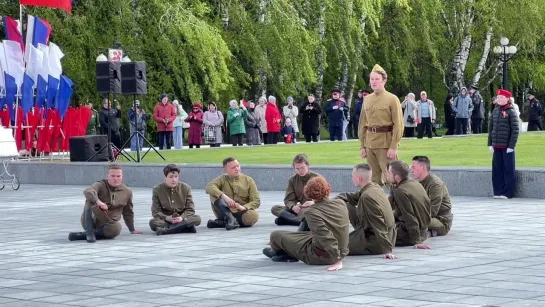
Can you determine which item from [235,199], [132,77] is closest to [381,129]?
[235,199]

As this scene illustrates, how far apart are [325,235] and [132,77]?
17208mm

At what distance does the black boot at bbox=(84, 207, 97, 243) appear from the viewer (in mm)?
15789

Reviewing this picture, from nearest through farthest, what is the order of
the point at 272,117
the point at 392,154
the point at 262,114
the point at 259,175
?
1. the point at 392,154
2. the point at 259,175
3. the point at 272,117
4. the point at 262,114

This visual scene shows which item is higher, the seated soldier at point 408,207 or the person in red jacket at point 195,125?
the person in red jacket at point 195,125

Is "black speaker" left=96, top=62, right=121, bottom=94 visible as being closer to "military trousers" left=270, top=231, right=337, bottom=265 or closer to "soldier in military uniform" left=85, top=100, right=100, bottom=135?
"soldier in military uniform" left=85, top=100, right=100, bottom=135

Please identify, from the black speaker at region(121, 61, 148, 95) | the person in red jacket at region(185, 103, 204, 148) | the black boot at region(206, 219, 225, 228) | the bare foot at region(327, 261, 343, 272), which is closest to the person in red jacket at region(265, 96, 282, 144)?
the person in red jacket at region(185, 103, 204, 148)

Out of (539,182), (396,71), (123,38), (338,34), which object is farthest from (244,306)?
(396,71)

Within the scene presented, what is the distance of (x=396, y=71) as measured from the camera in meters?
53.0

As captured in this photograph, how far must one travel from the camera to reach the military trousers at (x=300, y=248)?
1259 cm

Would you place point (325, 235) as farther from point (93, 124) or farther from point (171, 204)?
point (93, 124)

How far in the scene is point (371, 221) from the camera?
13.1 metres

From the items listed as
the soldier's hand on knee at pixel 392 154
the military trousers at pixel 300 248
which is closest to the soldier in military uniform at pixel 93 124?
the soldier's hand on knee at pixel 392 154

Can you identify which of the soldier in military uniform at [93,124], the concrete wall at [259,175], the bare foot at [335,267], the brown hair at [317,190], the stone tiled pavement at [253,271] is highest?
the soldier in military uniform at [93,124]

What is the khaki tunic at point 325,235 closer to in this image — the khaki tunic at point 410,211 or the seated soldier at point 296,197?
the khaki tunic at point 410,211
